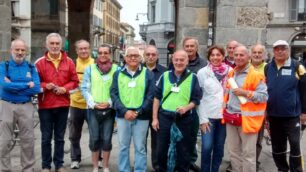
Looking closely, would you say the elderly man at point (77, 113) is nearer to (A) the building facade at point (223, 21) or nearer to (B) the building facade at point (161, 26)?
(A) the building facade at point (223, 21)

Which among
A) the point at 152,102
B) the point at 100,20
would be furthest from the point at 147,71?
the point at 100,20

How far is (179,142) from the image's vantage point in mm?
5871

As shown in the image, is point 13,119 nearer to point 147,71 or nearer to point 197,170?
point 147,71

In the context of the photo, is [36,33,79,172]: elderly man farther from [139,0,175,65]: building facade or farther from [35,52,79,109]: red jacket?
[139,0,175,65]: building facade

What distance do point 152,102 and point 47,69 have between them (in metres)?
1.53

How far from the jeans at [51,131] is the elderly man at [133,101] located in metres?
0.90

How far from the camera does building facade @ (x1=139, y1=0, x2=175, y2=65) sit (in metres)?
44.8

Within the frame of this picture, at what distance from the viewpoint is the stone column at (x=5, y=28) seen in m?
7.88

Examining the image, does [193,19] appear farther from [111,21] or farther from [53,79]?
[111,21]

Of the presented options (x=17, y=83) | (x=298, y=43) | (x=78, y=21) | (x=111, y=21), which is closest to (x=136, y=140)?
(x=17, y=83)

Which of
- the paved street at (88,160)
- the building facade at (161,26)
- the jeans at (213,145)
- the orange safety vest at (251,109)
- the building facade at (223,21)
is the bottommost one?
the paved street at (88,160)

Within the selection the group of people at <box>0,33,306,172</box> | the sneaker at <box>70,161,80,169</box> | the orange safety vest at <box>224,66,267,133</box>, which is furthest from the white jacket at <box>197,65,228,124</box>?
the sneaker at <box>70,161,80,169</box>

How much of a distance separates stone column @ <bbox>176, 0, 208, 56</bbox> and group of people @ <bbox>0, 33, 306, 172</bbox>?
2.26 meters

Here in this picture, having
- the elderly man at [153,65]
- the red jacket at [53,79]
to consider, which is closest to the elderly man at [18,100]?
the red jacket at [53,79]
